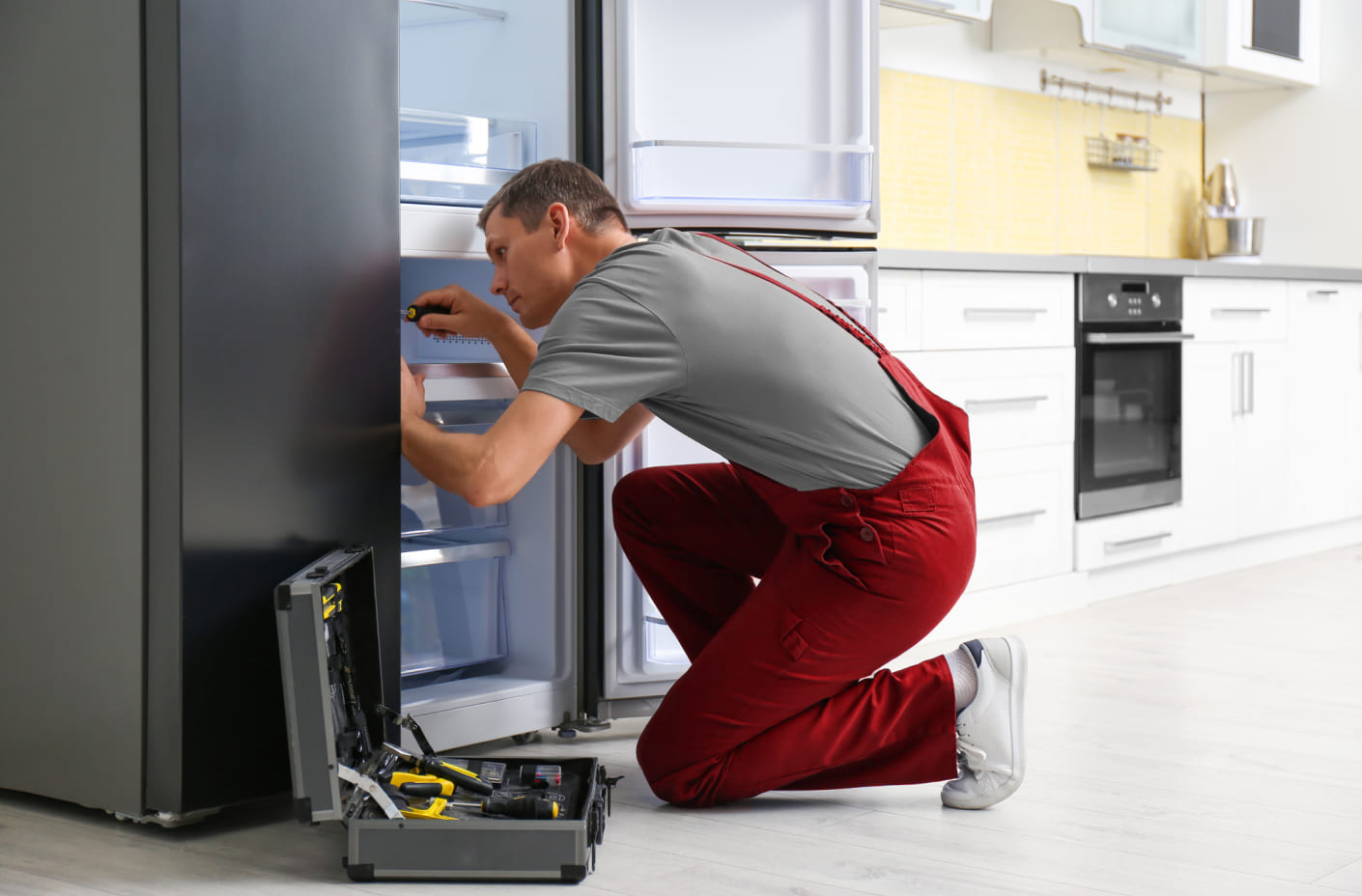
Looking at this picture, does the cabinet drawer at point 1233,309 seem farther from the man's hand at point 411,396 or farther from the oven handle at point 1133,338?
the man's hand at point 411,396

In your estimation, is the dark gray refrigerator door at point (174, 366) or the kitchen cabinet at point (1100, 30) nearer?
the dark gray refrigerator door at point (174, 366)

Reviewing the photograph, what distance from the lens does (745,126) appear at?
259 cm

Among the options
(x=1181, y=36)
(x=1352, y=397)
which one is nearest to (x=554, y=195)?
(x=1181, y=36)

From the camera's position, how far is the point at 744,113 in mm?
2584

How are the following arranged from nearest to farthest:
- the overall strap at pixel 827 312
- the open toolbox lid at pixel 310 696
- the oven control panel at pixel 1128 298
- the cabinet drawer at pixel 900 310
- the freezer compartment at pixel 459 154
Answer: the open toolbox lid at pixel 310 696 → the overall strap at pixel 827 312 → the freezer compartment at pixel 459 154 → the cabinet drawer at pixel 900 310 → the oven control panel at pixel 1128 298

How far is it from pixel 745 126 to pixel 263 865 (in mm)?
1448

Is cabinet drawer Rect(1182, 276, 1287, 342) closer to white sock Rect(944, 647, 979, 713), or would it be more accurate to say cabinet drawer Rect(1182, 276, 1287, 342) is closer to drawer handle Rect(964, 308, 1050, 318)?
drawer handle Rect(964, 308, 1050, 318)

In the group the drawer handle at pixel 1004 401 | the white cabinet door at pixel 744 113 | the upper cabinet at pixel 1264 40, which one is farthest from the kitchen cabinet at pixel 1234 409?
the white cabinet door at pixel 744 113

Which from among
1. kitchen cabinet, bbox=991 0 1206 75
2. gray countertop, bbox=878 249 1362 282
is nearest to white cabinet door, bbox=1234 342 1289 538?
gray countertop, bbox=878 249 1362 282

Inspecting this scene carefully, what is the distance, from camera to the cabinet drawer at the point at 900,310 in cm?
326

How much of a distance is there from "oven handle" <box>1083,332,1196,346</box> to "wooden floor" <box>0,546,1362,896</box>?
1.25 m

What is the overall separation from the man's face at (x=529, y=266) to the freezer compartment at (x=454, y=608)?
1.54 ft

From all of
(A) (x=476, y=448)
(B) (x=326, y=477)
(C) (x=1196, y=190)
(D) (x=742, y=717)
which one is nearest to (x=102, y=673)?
(B) (x=326, y=477)

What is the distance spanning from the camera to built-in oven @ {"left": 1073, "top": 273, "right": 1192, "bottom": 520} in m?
3.79
